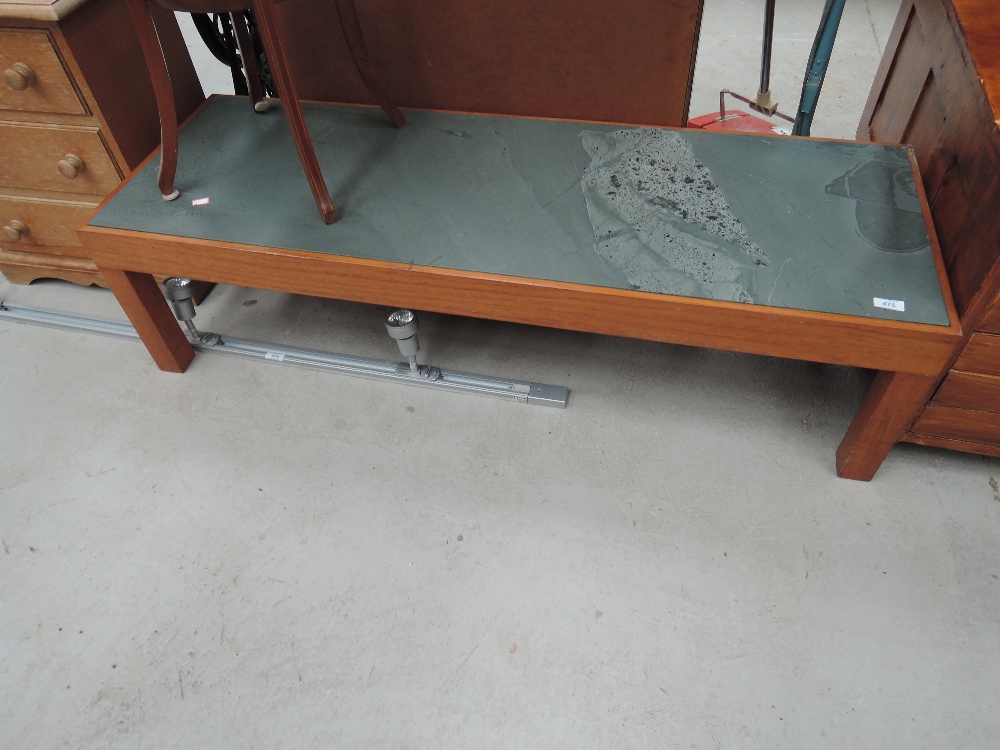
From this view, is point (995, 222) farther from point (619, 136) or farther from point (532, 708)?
point (532, 708)

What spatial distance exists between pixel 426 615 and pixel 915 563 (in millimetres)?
944

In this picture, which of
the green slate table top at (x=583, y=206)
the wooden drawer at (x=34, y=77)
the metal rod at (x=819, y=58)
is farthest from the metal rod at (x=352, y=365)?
the metal rod at (x=819, y=58)

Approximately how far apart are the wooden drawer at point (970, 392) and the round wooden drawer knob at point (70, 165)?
1.95 m

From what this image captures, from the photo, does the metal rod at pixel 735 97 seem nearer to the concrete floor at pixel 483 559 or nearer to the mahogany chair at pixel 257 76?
the concrete floor at pixel 483 559

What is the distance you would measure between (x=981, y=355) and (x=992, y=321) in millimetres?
83

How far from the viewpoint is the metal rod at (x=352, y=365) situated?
1.68 m

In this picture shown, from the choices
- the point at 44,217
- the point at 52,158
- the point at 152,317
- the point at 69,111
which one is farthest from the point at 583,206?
the point at 44,217

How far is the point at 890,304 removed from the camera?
123 cm

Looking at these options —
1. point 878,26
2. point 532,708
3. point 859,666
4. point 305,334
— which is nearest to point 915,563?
point 859,666

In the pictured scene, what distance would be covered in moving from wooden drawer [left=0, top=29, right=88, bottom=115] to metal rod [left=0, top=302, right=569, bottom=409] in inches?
22.2

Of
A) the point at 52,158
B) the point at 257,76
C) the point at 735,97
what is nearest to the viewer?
the point at 52,158

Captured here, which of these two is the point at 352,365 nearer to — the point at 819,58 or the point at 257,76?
the point at 257,76

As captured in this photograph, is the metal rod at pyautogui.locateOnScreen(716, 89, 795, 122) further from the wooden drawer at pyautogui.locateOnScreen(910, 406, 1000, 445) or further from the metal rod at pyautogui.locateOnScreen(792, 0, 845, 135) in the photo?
the wooden drawer at pyautogui.locateOnScreen(910, 406, 1000, 445)

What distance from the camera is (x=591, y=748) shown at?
117 centimetres
